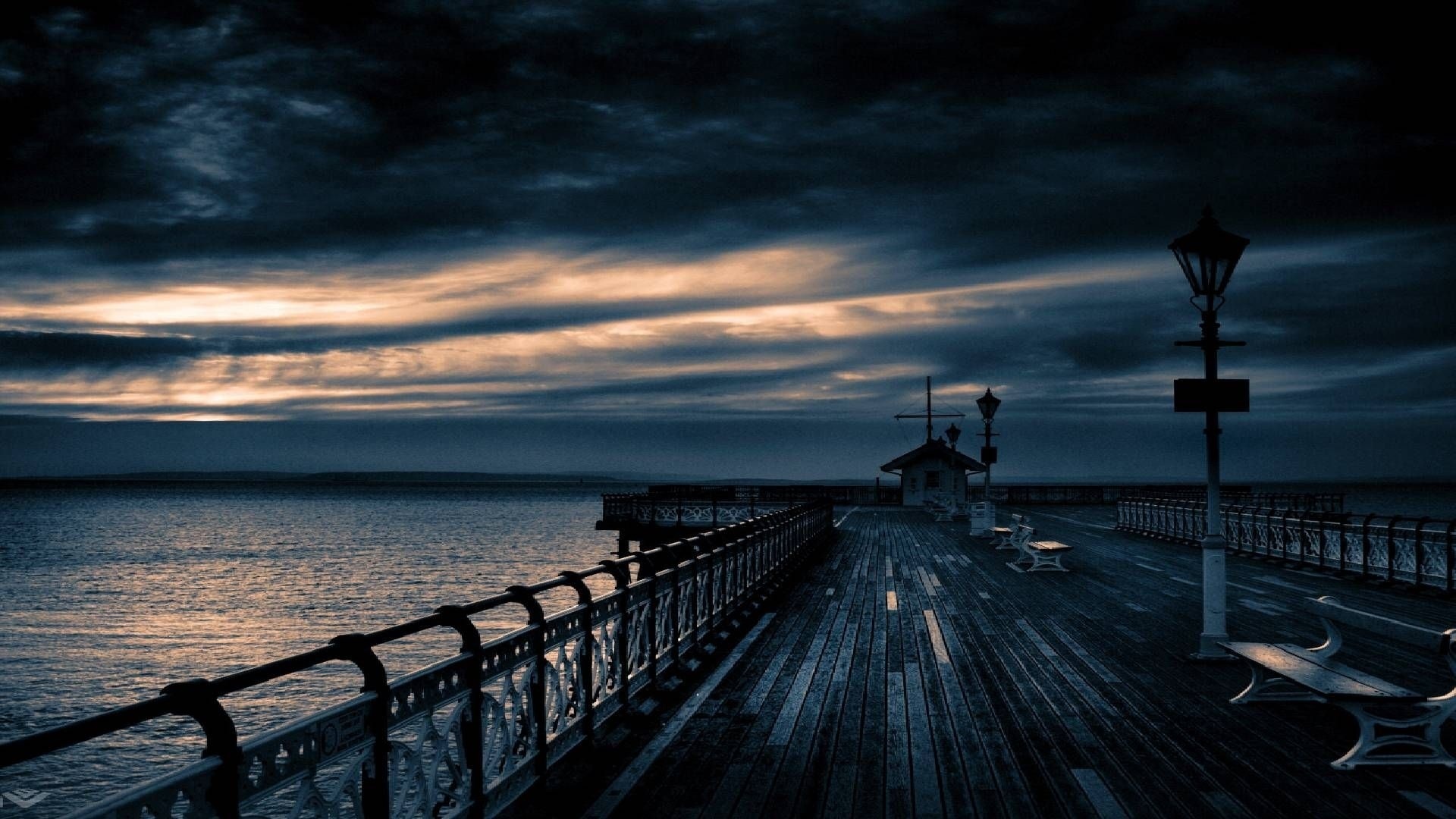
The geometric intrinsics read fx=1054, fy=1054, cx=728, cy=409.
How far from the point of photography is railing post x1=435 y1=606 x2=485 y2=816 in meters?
5.81

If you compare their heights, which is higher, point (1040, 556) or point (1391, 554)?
point (1391, 554)

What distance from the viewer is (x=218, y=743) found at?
12.1ft

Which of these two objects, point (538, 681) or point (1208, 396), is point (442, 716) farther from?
point (1208, 396)

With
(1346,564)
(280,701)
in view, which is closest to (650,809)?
(280,701)

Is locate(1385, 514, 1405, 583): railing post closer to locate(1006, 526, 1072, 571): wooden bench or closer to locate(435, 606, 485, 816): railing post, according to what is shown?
locate(1006, 526, 1072, 571): wooden bench

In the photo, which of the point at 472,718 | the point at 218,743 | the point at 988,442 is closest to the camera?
the point at 218,743

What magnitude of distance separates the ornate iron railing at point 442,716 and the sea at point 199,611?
12.0 metres

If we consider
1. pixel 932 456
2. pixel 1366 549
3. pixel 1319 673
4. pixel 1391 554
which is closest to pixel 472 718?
pixel 1319 673

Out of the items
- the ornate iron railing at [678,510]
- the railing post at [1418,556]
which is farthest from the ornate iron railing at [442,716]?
the ornate iron railing at [678,510]

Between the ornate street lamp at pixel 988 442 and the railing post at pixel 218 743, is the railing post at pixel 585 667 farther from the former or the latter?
the ornate street lamp at pixel 988 442

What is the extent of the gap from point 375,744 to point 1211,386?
32.4 feet

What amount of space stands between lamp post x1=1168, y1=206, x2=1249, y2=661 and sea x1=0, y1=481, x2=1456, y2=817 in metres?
16.1

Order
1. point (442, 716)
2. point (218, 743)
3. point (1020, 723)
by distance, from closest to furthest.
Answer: point (218, 743) < point (442, 716) < point (1020, 723)

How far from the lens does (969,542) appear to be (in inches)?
1297
